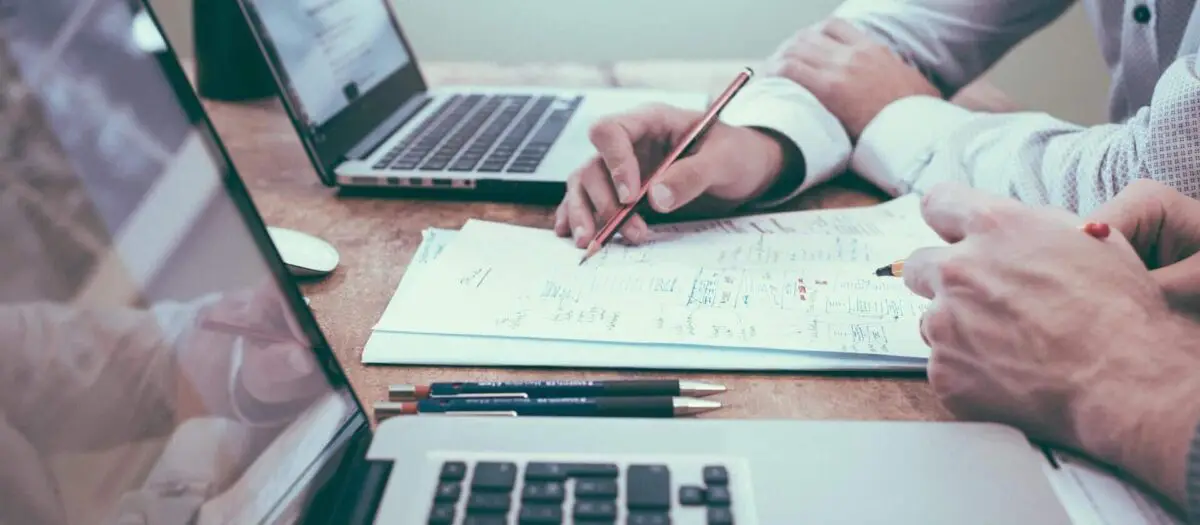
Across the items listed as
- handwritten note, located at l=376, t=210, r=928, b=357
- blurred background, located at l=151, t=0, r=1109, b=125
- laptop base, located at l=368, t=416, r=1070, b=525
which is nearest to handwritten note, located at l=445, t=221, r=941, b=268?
handwritten note, located at l=376, t=210, r=928, b=357

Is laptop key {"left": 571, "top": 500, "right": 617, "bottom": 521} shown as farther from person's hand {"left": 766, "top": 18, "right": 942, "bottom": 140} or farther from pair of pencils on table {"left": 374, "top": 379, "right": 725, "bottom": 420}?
person's hand {"left": 766, "top": 18, "right": 942, "bottom": 140}

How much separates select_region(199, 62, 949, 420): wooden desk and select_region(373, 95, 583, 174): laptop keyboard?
0.16 feet

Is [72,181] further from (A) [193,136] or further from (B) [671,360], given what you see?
(B) [671,360]

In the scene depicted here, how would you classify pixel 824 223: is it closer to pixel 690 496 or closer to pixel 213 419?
pixel 690 496

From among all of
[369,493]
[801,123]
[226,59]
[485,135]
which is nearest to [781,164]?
[801,123]

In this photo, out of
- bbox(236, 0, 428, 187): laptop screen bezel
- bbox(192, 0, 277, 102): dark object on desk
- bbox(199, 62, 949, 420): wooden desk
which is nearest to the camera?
bbox(199, 62, 949, 420): wooden desk

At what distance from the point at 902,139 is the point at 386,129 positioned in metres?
0.50

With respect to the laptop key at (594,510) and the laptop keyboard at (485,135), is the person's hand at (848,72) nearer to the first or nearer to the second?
the laptop keyboard at (485,135)

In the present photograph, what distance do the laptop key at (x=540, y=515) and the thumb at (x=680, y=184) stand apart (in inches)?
13.8

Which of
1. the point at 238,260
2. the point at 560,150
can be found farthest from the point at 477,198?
the point at 238,260

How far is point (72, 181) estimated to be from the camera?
1.03 feet

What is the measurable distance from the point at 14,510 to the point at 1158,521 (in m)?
0.43

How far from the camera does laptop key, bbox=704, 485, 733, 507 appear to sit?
14.3 inches

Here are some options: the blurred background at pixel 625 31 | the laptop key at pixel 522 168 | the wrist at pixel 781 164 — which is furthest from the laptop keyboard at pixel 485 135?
the blurred background at pixel 625 31
